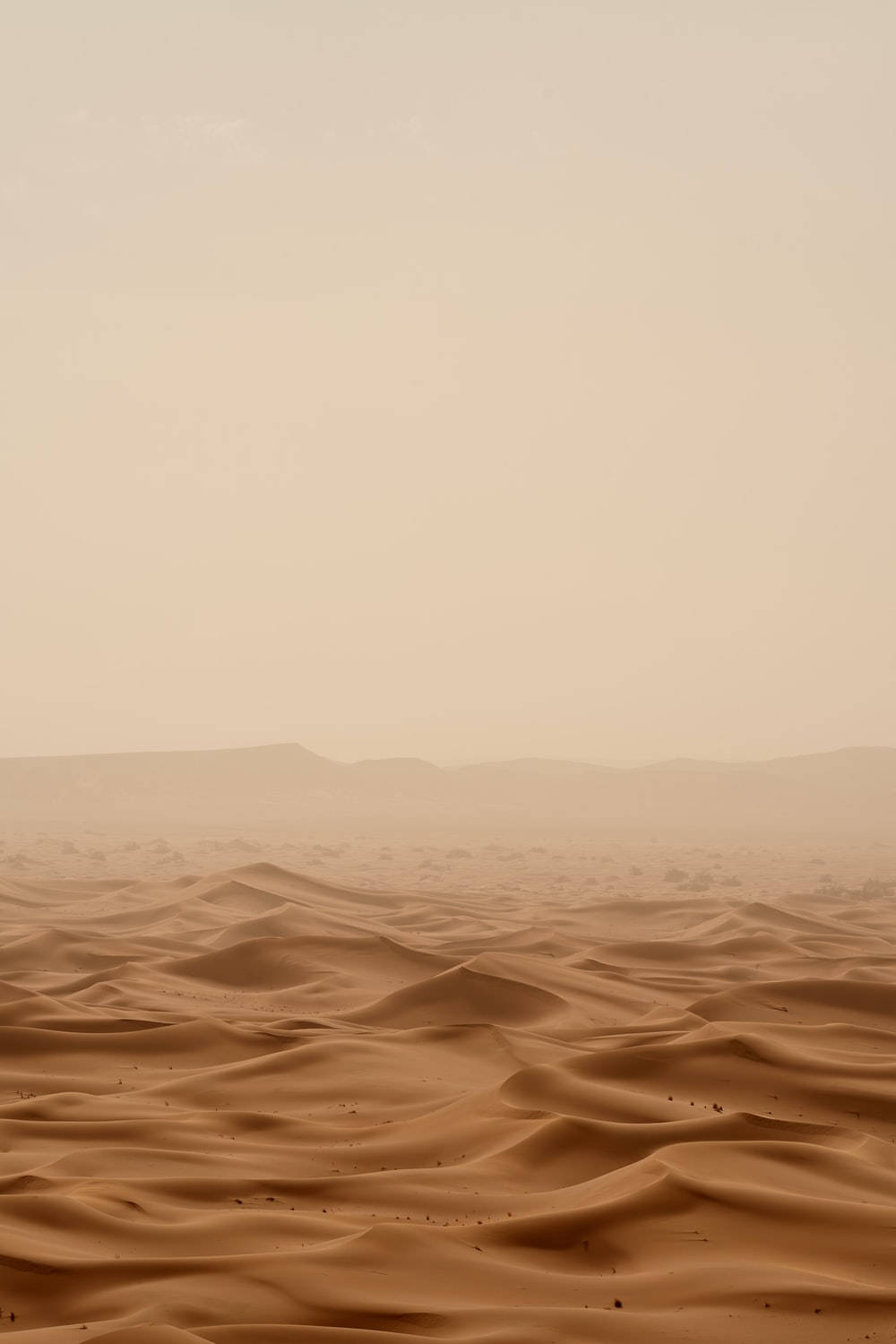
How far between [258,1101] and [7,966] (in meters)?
4.15

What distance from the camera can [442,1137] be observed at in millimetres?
4820

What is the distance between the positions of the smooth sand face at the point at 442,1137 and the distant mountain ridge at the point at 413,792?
39393 millimetres

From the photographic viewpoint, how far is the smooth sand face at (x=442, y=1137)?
3168 millimetres

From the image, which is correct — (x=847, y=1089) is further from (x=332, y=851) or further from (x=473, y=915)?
(x=332, y=851)

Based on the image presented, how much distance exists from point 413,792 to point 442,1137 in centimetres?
6363

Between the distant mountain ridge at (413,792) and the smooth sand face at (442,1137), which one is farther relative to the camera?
the distant mountain ridge at (413,792)

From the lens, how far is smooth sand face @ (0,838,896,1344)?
3168mm

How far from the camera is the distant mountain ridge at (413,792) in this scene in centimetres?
5434

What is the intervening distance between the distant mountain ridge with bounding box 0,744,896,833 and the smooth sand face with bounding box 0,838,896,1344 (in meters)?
39.4

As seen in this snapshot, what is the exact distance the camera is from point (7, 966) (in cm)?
898

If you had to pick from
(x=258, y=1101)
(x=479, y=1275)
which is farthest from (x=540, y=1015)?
(x=479, y=1275)

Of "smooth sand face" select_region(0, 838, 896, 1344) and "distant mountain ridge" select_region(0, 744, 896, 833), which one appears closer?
"smooth sand face" select_region(0, 838, 896, 1344)

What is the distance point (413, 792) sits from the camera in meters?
68.2

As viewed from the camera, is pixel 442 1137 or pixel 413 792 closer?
pixel 442 1137
